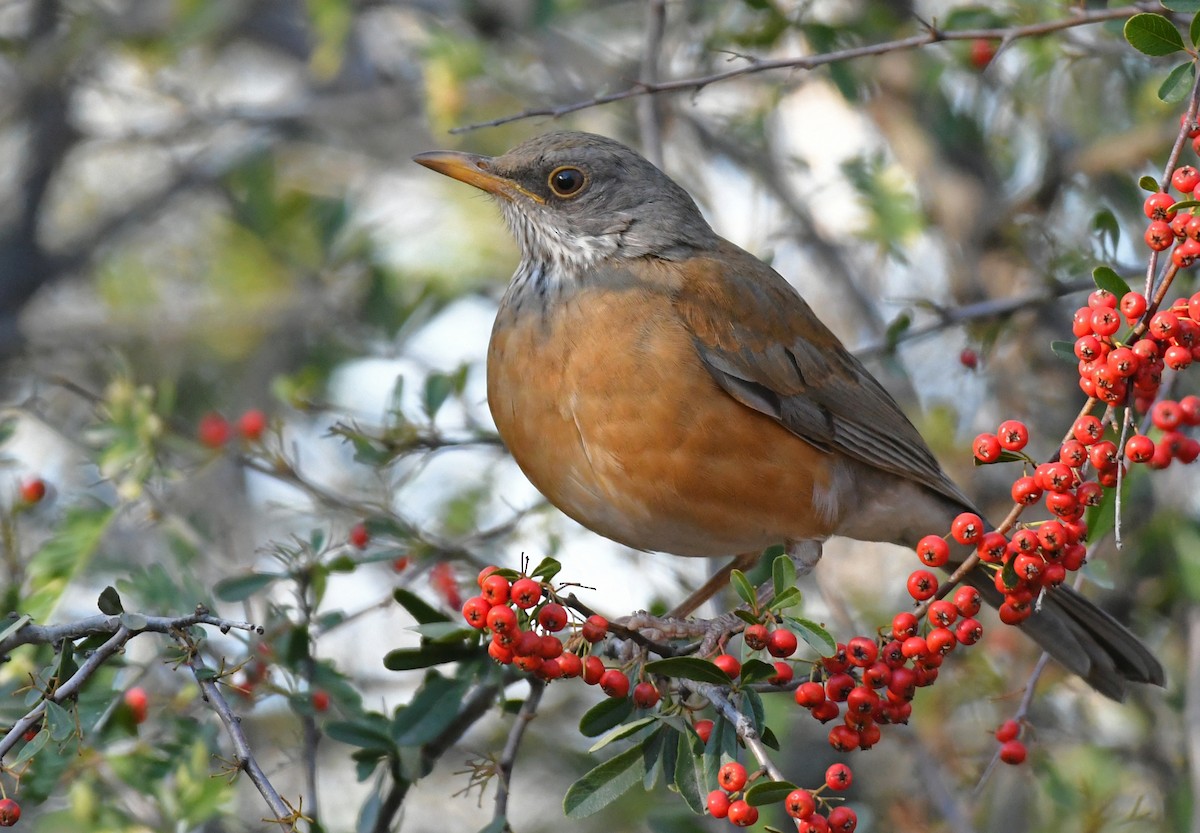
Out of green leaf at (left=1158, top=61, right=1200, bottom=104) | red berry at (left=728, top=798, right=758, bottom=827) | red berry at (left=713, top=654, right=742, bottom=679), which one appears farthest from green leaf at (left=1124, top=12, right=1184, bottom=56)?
red berry at (left=728, top=798, right=758, bottom=827)

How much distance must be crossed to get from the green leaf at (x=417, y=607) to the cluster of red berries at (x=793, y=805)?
95 cm

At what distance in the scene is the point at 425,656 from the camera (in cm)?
349

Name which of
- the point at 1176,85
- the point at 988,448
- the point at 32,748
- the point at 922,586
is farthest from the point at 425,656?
the point at 1176,85

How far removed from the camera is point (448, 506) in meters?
6.27

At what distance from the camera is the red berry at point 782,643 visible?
122 inches

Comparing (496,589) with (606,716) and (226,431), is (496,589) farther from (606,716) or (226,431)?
(226,431)

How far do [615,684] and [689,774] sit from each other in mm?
315

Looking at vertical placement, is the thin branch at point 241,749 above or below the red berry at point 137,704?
below

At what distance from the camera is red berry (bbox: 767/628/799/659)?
3100 millimetres

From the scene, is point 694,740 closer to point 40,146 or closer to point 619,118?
point 619,118

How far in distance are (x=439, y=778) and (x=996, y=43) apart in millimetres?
4245

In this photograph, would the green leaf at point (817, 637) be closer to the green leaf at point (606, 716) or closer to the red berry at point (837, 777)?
the red berry at point (837, 777)

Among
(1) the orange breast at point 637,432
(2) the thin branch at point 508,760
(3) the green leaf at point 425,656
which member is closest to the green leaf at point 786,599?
(2) the thin branch at point 508,760

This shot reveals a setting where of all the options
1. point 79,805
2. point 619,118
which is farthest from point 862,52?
point 619,118
